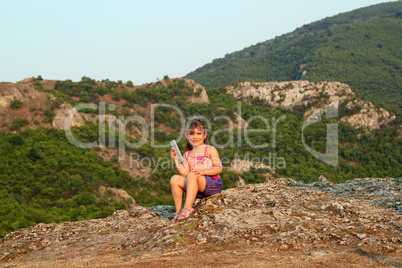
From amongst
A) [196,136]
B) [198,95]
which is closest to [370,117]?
[198,95]

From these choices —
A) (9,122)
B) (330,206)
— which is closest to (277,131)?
(9,122)

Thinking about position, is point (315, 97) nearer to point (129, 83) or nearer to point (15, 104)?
point (129, 83)

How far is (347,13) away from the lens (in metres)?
192

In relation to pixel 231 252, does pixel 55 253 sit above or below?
below

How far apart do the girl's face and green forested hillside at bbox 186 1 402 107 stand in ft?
295

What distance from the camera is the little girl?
23.2ft

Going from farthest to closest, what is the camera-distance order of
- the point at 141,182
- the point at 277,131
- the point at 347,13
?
the point at 347,13, the point at 277,131, the point at 141,182

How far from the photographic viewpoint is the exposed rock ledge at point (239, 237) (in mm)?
4988

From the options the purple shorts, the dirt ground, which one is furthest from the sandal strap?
the dirt ground

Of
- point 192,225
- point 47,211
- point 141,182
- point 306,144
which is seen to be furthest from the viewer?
point 306,144

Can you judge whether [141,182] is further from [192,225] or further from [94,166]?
[192,225]

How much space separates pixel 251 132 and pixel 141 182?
33141 millimetres

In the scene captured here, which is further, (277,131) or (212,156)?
(277,131)

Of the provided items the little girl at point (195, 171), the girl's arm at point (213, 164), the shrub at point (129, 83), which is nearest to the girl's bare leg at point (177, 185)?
the little girl at point (195, 171)
